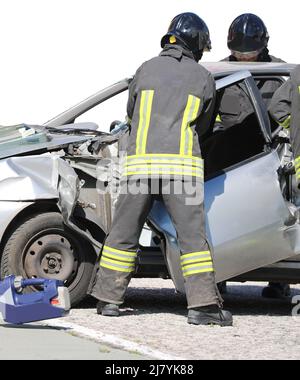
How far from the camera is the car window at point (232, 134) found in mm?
7672

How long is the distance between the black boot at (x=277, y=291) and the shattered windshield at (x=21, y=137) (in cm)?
233

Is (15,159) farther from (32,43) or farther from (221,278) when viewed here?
(32,43)

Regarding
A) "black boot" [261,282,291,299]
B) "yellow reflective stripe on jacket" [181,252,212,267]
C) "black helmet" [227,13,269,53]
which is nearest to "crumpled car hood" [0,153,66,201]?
"yellow reflective stripe on jacket" [181,252,212,267]

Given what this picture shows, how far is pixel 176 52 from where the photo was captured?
7.13 m

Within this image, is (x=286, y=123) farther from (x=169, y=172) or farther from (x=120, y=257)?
(x=120, y=257)

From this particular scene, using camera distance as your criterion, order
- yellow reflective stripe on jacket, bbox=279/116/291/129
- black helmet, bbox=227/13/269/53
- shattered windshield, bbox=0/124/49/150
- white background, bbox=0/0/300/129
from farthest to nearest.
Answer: white background, bbox=0/0/300/129 → black helmet, bbox=227/13/269/53 → shattered windshield, bbox=0/124/49/150 → yellow reflective stripe on jacket, bbox=279/116/291/129

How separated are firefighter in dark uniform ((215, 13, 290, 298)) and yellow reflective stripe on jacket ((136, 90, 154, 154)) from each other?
829 millimetres

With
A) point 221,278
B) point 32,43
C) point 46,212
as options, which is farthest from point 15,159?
point 32,43

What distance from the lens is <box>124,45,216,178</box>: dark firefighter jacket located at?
6906 mm

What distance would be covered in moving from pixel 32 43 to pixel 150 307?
1155cm

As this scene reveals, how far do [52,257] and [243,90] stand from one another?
5.67ft

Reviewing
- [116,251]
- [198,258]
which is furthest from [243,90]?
[116,251]

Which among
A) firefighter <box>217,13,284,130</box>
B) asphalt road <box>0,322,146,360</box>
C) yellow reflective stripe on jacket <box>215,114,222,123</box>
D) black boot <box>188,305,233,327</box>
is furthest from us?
firefighter <box>217,13,284,130</box>

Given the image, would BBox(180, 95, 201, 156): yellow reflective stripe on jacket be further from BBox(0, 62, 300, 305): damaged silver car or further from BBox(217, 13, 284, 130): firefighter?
BBox(217, 13, 284, 130): firefighter
